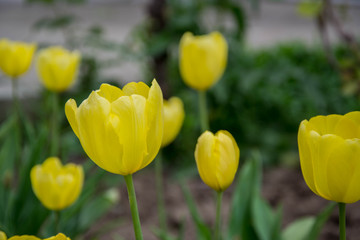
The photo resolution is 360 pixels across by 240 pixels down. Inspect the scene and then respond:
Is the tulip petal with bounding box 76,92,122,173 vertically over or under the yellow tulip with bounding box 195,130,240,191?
over

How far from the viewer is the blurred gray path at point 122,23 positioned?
4309 mm

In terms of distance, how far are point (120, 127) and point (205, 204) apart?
1421 millimetres

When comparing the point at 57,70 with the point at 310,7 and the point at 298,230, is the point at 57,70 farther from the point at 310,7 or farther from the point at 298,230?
the point at 310,7

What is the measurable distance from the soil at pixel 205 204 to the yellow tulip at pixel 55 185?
0.66 meters

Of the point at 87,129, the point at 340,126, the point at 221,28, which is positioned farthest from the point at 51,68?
the point at 221,28

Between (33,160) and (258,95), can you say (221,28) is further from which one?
(33,160)

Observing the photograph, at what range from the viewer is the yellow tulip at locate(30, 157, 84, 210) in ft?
2.70

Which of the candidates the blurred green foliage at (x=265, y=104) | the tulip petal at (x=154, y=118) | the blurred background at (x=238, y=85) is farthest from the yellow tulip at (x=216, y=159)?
the blurred green foliage at (x=265, y=104)

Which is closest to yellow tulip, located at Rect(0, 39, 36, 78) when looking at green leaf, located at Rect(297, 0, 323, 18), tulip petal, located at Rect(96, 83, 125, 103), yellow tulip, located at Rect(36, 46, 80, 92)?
yellow tulip, located at Rect(36, 46, 80, 92)

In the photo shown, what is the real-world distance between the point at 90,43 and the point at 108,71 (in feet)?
6.14

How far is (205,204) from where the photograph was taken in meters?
1.87

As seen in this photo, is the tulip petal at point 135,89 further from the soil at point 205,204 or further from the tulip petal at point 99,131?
the soil at point 205,204

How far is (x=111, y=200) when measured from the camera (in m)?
1.15

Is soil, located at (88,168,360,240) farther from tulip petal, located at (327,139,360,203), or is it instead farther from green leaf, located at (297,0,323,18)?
tulip petal, located at (327,139,360,203)
